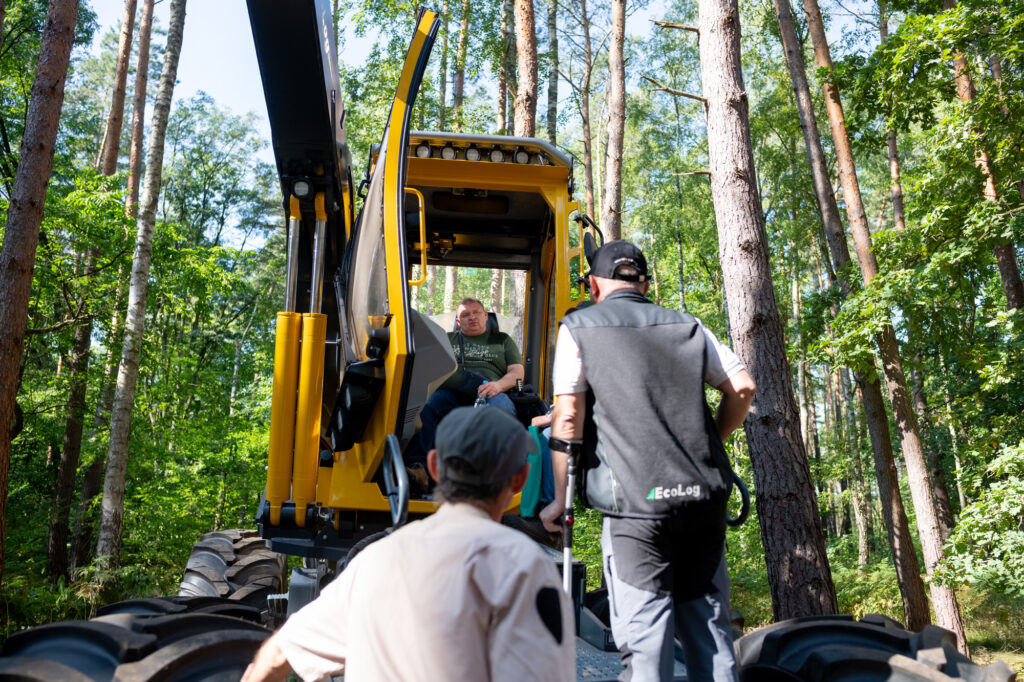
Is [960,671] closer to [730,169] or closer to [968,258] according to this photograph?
[730,169]

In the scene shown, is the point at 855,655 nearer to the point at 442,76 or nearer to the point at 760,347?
the point at 760,347

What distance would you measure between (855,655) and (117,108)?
51.4ft

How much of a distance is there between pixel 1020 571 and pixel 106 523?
37.0 feet

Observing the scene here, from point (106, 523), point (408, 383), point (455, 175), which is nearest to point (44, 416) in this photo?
point (106, 523)

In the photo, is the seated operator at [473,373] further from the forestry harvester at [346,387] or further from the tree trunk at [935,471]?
the tree trunk at [935,471]

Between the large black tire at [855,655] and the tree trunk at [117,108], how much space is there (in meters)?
14.6

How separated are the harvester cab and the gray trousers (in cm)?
90

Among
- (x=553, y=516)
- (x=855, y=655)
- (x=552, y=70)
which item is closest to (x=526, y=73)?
(x=553, y=516)

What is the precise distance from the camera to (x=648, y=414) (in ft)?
8.21

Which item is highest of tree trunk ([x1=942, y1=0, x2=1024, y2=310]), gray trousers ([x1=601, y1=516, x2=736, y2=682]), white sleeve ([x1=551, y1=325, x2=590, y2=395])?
tree trunk ([x1=942, y1=0, x2=1024, y2=310])

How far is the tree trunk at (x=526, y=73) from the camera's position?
12539 millimetres

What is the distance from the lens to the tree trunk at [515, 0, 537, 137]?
12.5 m

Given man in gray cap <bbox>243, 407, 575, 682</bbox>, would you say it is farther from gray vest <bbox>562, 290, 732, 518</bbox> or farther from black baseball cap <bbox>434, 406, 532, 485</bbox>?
gray vest <bbox>562, 290, 732, 518</bbox>

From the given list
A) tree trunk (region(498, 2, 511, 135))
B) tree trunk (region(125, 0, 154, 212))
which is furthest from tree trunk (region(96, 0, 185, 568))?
tree trunk (region(498, 2, 511, 135))
